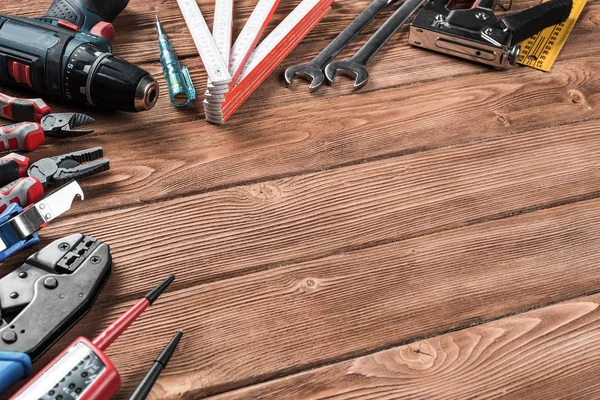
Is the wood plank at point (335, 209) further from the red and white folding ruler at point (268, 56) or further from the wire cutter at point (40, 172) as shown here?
the red and white folding ruler at point (268, 56)

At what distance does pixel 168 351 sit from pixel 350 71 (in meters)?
0.78

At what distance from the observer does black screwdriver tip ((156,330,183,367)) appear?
3.21 ft

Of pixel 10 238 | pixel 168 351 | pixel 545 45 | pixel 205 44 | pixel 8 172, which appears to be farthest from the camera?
pixel 545 45

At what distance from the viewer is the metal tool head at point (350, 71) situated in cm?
151

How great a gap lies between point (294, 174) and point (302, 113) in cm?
18

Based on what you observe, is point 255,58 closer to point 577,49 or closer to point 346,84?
point 346,84

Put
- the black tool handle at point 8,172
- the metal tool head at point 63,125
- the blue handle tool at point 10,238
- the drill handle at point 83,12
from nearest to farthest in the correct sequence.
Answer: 1. the blue handle tool at point 10,238
2. the black tool handle at point 8,172
3. the metal tool head at point 63,125
4. the drill handle at point 83,12

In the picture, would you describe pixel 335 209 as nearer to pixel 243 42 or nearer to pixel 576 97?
pixel 243 42

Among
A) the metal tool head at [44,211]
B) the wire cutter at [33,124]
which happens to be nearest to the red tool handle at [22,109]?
the wire cutter at [33,124]

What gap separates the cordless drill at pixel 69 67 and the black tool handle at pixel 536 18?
77 cm

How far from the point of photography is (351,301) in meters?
1.11

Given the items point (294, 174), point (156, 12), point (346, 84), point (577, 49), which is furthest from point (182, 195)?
point (577, 49)

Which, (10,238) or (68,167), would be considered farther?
(68,167)

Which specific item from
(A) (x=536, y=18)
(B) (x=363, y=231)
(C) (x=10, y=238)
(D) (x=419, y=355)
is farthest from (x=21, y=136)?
(A) (x=536, y=18)
